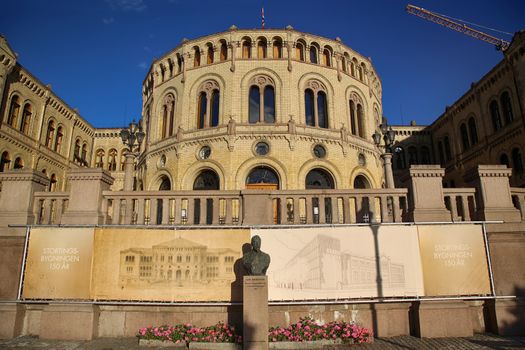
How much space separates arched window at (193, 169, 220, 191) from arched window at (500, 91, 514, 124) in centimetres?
2267

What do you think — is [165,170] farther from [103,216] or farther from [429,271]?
[429,271]

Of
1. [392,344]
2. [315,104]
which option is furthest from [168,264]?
[315,104]

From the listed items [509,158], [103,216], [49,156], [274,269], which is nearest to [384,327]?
[274,269]

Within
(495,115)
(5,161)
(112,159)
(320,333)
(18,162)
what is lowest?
(320,333)

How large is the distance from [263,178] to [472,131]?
21.3 m

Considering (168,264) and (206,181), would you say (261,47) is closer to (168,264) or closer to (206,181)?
(206,181)

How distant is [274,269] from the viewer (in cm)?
941

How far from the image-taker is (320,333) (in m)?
8.70

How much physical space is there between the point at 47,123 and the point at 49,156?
2.98 m

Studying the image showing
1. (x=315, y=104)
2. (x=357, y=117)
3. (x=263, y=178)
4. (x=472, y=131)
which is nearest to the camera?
(x=263, y=178)

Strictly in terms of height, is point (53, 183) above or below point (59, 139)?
below

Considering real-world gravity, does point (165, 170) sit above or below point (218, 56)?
below

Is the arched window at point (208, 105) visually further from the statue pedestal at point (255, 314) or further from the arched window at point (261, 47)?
the statue pedestal at point (255, 314)

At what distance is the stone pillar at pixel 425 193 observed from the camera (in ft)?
33.4
